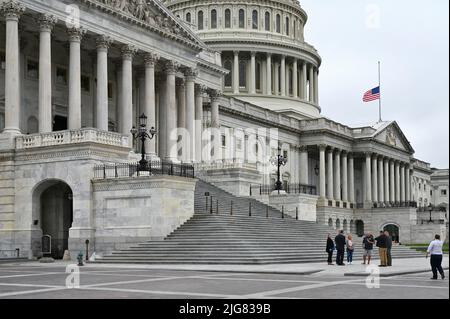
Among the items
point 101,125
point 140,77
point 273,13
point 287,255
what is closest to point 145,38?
point 140,77

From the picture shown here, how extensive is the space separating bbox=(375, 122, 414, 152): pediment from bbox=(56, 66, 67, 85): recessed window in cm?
6294

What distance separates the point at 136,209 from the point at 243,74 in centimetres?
8108

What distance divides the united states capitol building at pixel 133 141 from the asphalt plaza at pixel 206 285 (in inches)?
398

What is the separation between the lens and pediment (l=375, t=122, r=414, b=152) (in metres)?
115

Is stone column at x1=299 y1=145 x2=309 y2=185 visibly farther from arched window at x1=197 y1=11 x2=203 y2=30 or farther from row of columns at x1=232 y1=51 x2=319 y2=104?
arched window at x1=197 y1=11 x2=203 y2=30

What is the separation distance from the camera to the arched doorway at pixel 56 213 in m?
46.2

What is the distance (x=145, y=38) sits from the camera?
60438mm

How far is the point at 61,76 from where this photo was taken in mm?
58875

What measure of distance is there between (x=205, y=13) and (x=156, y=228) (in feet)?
278

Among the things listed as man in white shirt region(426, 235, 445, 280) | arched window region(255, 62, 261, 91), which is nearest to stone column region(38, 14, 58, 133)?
man in white shirt region(426, 235, 445, 280)

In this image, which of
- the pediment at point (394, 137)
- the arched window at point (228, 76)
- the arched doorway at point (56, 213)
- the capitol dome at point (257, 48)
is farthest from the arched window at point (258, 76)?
the arched doorway at point (56, 213)

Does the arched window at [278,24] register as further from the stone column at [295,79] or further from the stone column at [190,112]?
the stone column at [190,112]
